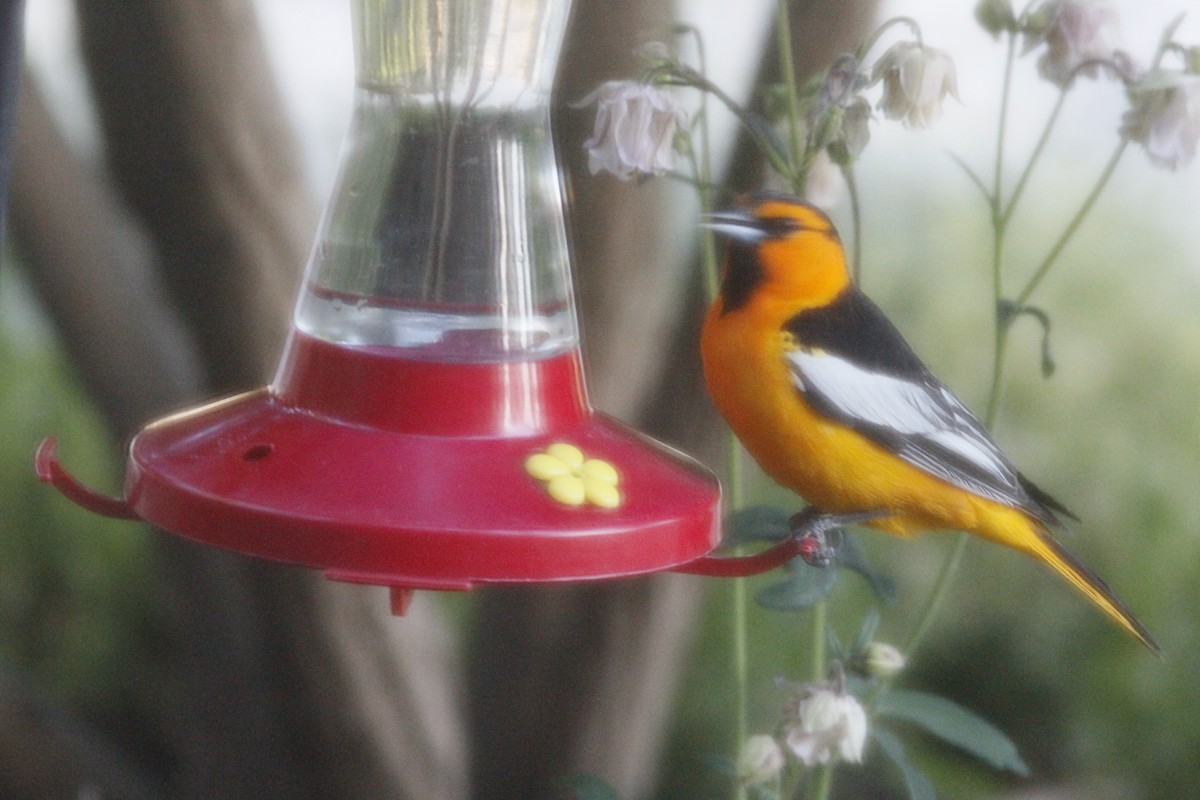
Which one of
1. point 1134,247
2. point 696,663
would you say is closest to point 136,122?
point 696,663

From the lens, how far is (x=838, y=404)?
1589mm

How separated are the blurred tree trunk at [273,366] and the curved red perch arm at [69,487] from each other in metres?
1.17

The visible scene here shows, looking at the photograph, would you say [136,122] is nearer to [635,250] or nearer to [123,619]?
[635,250]

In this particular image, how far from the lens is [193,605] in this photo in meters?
2.79

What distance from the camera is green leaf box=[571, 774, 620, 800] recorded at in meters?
1.79

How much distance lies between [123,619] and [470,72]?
8.16ft

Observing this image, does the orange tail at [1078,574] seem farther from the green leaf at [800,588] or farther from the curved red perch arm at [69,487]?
the curved red perch arm at [69,487]

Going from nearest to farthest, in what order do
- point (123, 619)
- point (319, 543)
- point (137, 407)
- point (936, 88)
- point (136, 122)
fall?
point (319, 543), point (936, 88), point (136, 122), point (137, 407), point (123, 619)

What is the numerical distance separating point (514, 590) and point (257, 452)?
157 centimetres

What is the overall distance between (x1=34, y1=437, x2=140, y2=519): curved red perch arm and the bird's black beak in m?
0.76

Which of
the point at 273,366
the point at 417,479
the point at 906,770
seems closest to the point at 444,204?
the point at 417,479

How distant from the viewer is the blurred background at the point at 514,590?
2494 millimetres

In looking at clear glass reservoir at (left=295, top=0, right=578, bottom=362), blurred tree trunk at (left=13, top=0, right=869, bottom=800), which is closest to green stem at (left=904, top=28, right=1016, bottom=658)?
clear glass reservoir at (left=295, top=0, right=578, bottom=362)

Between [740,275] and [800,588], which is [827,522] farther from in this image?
[740,275]
